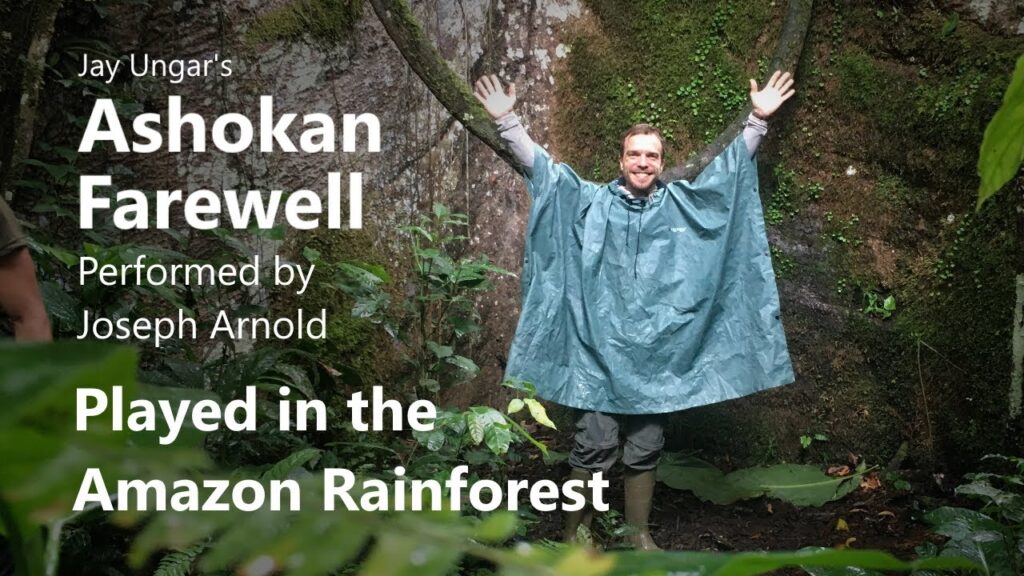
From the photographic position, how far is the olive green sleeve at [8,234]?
1948 millimetres

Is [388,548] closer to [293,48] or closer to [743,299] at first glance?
[743,299]

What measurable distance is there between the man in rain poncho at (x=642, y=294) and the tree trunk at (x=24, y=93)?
1.79m

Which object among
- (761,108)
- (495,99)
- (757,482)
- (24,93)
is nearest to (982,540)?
(757,482)

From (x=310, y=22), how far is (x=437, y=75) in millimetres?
1098

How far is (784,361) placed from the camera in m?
3.53

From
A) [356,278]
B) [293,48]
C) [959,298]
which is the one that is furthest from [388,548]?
[293,48]

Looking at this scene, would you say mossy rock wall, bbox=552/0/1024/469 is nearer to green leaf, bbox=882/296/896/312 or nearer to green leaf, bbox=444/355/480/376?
green leaf, bbox=882/296/896/312

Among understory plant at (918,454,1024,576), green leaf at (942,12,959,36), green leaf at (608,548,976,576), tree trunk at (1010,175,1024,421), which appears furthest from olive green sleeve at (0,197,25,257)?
green leaf at (942,12,959,36)

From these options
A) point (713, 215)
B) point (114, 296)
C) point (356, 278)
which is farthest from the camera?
point (713, 215)

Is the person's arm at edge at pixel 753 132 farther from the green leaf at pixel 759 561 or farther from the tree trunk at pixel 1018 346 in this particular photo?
the green leaf at pixel 759 561

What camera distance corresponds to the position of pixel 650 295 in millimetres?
3486

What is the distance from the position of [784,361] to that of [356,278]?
1.69 m

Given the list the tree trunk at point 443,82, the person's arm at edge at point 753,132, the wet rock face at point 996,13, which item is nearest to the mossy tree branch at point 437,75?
the tree trunk at point 443,82

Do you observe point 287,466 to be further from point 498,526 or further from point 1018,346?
point 1018,346
